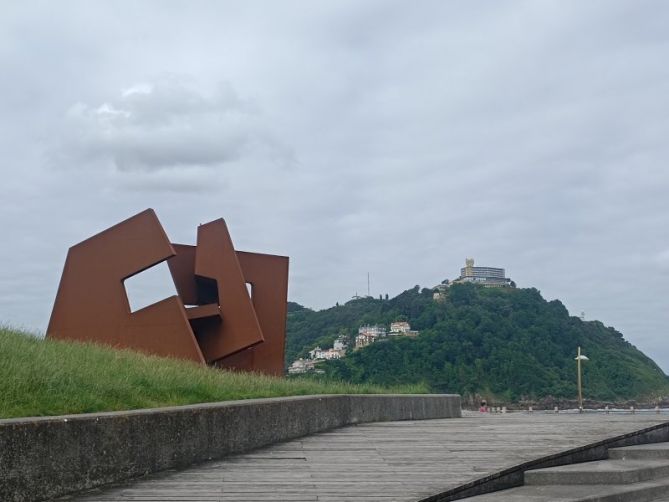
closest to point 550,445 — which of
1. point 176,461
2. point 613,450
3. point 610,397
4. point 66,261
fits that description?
point 613,450

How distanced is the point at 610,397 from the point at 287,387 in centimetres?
6241

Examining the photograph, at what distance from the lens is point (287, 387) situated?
32.6 feet

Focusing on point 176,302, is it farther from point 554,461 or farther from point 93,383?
point 554,461

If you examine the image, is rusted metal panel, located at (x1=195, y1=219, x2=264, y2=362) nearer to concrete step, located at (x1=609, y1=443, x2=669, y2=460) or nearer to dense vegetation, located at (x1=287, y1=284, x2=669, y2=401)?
concrete step, located at (x1=609, y1=443, x2=669, y2=460)

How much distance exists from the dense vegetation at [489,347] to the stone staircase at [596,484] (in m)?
39.6

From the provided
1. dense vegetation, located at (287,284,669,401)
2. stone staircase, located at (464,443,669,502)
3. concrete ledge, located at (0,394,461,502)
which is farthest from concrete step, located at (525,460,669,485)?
dense vegetation, located at (287,284,669,401)

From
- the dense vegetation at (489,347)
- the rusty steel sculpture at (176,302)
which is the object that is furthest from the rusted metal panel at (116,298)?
the dense vegetation at (489,347)

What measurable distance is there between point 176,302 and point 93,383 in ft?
23.4

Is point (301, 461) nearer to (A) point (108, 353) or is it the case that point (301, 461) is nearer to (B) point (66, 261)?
(A) point (108, 353)

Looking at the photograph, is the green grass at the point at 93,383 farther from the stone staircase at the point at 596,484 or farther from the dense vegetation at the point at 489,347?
the dense vegetation at the point at 489,347

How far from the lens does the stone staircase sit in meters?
5.50

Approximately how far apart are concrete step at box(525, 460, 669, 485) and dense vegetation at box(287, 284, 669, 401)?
3966 centimetres

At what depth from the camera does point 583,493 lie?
571 centimetres

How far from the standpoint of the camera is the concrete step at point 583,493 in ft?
17.5
